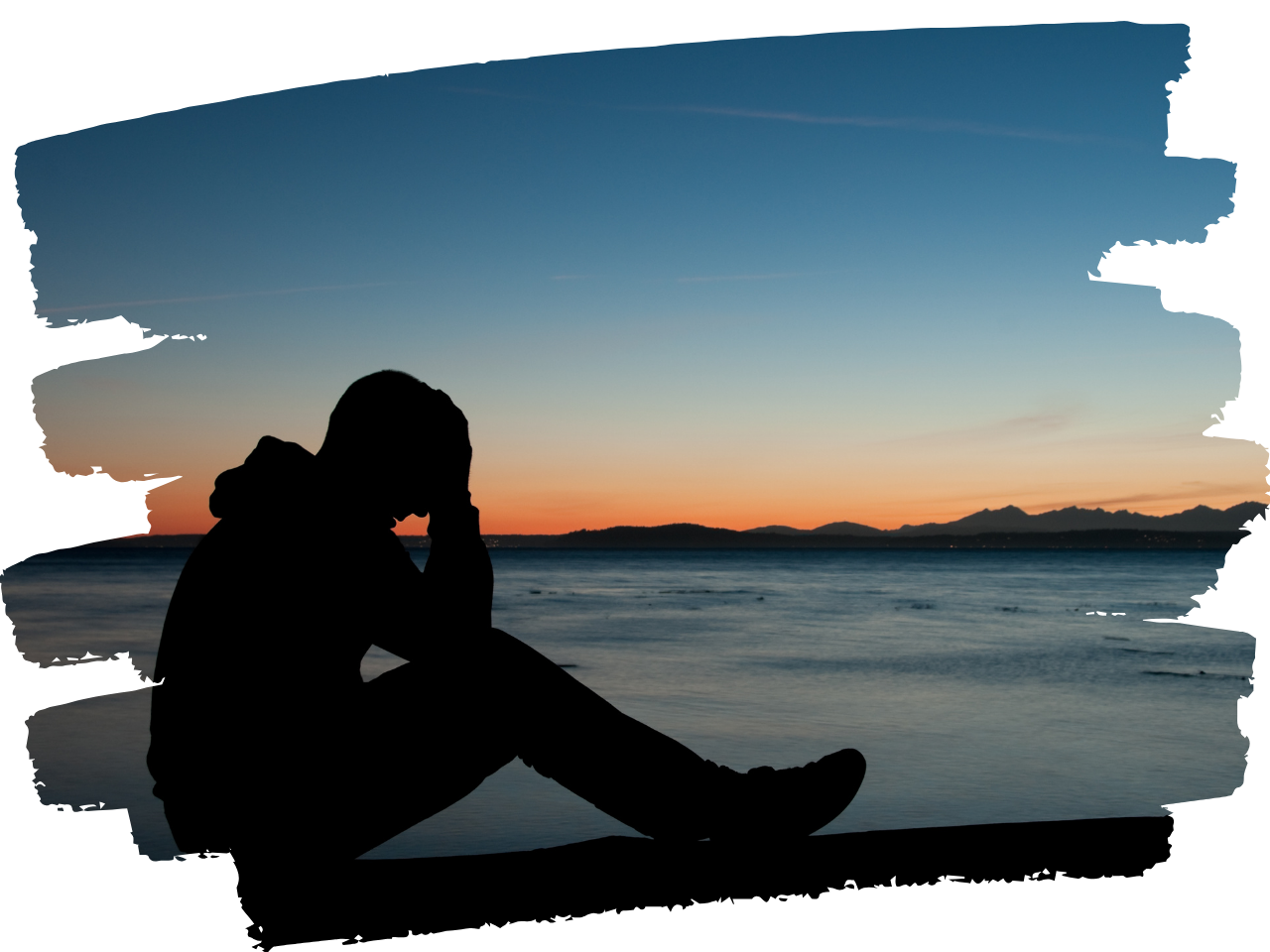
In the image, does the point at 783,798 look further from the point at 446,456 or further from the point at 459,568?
the point at 446,456

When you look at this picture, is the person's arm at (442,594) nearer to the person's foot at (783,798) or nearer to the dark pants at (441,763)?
the dark pants at (441,763)

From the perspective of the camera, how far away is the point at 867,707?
895 centimetres

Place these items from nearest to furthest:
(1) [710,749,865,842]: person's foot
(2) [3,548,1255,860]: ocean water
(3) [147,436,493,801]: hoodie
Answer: (3) [147,436,493,801]: hoodie → (1) [710,749,865,842]: person's foot → (2) [3,548,1255,860]: ocean water

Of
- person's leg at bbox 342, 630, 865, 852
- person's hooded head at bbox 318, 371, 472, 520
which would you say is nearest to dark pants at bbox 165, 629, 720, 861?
person's leg at bbox 342, 630, 865, 852

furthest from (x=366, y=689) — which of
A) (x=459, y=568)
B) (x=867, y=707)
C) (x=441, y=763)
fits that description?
(x=867, y=707)

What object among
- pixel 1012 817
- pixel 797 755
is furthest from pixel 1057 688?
pixel 1012 817

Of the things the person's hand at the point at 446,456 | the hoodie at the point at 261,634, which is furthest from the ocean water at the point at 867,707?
the person's hand at the point at 446,456

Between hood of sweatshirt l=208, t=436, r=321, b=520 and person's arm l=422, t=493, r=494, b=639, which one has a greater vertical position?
hood of sweatshirt l=208, t=436, r=321, b=520

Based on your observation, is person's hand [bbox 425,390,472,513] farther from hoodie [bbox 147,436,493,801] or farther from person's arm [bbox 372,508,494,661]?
hoodie [bbox 147,436,493,801]

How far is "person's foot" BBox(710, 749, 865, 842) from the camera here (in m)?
1.84

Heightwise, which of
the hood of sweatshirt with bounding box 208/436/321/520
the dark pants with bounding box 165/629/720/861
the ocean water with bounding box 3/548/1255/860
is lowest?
the ocean water with bounding box 3/548/1255/860

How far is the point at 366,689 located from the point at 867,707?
26.7 feet

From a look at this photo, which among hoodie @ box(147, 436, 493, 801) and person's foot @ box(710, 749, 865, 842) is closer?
hoodie @ box(147, 436, 493, 801)

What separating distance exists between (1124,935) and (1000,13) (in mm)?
2301
